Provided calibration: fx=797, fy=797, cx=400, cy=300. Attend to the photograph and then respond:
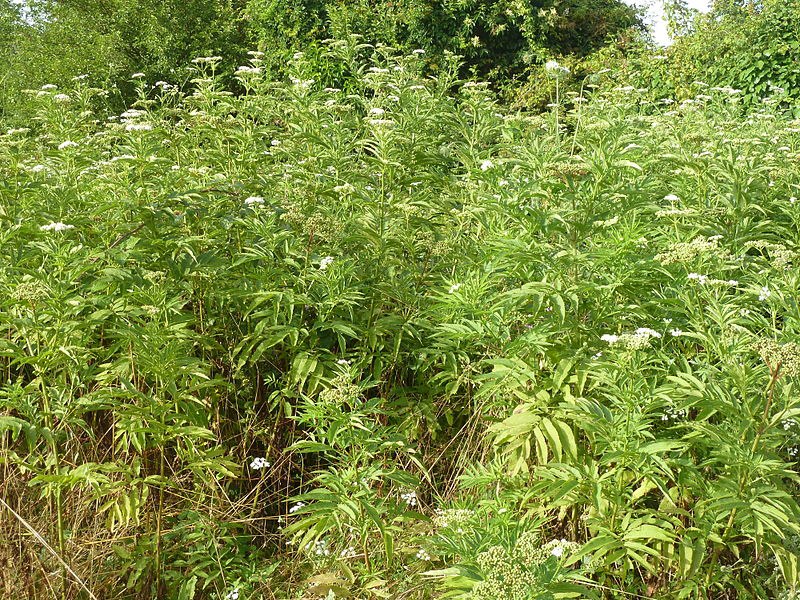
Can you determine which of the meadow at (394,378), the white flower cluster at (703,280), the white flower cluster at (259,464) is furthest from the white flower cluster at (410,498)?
the white flower cluster at (703,280)

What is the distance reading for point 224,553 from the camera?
344 cm

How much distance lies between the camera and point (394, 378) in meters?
4.12

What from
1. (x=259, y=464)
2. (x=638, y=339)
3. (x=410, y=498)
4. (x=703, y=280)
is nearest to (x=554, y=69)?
(x=703, y=280)

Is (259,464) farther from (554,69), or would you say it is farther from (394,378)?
(554,69)

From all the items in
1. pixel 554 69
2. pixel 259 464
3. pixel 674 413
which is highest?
pixel 554 69

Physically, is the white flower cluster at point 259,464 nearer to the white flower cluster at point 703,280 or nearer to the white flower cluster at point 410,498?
the white flower cluster at point 410,498

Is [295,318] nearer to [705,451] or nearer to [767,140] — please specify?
[705,451]

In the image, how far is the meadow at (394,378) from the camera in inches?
112

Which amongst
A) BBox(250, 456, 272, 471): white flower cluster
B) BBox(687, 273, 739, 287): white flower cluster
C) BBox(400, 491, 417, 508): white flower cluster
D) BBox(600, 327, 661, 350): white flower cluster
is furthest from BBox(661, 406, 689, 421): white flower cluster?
BBox(250, 456, 272, 471): white flower cluster

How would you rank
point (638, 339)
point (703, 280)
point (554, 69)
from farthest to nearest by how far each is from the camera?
point (554, 69)
point (703, 280)
point (638, 339)

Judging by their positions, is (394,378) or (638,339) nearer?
(638,339)

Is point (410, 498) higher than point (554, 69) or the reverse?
the reverse

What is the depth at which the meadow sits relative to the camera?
2.84 metres

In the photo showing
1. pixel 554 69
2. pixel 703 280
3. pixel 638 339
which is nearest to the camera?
pixel 638 339
